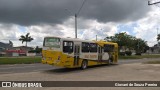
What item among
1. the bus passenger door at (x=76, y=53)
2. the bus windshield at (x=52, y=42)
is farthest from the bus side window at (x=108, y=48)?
the bus windshield at (x=52, y=42)

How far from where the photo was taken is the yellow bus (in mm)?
20834

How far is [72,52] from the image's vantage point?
2211cm

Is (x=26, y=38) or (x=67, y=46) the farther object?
(x=26, y=38)

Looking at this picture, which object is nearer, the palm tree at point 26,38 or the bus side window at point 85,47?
the bus side window at point 85,47

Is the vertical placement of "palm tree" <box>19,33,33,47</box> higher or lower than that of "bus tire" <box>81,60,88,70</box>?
higher

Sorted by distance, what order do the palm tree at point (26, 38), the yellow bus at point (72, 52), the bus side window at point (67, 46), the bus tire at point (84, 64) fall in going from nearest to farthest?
the yellow bus at point (72, 52), the bus side window at point (67, 46), the bus tire at point (84, 64), the palm tree at point (26, 38)

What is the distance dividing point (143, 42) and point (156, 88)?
488 feet

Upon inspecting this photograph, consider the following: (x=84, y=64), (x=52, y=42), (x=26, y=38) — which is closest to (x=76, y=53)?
(x=84, y=64)

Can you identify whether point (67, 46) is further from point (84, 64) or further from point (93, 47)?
point (93, 47)

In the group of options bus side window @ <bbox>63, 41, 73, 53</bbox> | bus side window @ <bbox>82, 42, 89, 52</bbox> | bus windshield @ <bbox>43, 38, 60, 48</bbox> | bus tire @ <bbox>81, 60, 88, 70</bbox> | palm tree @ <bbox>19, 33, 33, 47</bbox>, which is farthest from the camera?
palm tree @ <bbox>19, 33, 33, 47</bbox>

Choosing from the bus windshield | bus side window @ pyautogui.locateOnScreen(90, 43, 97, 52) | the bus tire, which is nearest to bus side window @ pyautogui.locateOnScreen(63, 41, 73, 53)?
the bus windshield

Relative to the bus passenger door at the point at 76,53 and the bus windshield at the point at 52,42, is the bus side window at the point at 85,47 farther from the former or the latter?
the bus windshield at the point at 52,42

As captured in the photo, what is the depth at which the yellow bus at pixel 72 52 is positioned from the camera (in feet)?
68.4

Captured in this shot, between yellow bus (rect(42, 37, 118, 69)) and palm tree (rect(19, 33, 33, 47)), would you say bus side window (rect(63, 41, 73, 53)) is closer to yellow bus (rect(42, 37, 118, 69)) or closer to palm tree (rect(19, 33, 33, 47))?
yellow bus (rect(42, 37, 118, 69))
